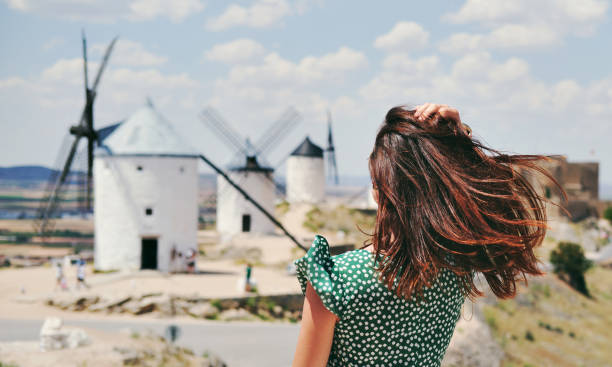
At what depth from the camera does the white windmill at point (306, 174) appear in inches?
1647

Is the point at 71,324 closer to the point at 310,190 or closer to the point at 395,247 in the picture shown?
the point at 395,247

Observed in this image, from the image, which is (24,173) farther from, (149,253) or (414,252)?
(414,252)

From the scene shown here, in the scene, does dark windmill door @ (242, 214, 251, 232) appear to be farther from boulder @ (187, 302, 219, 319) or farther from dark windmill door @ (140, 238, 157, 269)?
boulder @ (187, 302, 219, 319)

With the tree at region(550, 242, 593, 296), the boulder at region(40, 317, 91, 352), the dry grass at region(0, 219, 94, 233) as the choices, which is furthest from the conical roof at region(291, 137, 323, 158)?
the boulder at region(40, 317, 91, 352)

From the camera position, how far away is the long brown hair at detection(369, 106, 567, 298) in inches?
65.1

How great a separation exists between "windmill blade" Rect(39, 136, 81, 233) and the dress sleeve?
1972 centimetres

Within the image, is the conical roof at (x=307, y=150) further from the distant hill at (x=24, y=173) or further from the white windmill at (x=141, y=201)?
the distant hill at (x=24, y=173)

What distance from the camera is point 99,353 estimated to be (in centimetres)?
884

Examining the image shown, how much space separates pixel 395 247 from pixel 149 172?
17.9 meters

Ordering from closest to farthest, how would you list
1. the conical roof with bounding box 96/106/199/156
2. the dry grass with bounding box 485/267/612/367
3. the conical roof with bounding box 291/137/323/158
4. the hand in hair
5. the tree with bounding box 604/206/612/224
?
the hand in hair → the dry grass with bounding box 485/267/612/367 → the conical roof with bounding box 96/106/199/156 → the conical roof with bounding box 291/137/323/158 → the tree with bounding box 604/206/612/224

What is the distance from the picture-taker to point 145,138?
19281 mm

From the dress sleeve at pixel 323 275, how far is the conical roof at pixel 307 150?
40495 mm

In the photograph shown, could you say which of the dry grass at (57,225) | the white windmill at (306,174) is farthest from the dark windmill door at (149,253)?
the dry grass at (57,225)

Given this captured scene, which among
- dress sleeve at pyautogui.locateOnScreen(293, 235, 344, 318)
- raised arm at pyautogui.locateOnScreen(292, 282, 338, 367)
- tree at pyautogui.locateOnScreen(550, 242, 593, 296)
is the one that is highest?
dress sleeve at pyautogui.locateOnScreen(293, 235, 344, 318)
